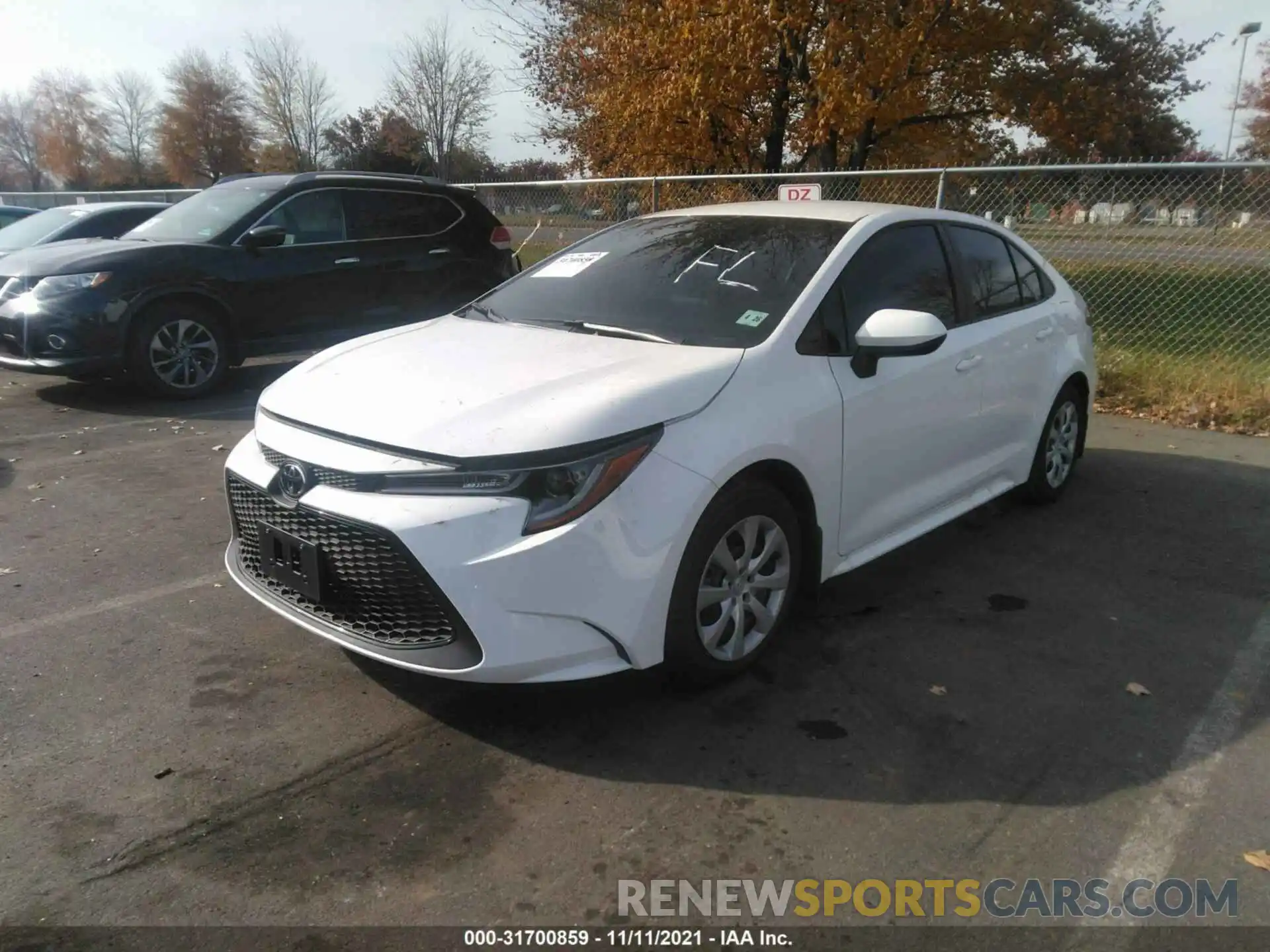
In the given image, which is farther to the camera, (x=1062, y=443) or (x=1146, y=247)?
(x=1146, y=247)

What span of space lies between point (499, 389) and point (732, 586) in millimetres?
1004

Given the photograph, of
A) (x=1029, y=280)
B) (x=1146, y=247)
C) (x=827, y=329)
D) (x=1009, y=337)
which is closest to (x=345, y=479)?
(x=827, y=329)

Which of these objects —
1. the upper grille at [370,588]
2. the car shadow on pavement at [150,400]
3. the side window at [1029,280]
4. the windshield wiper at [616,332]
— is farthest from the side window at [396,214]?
the upper grille at [370,588]

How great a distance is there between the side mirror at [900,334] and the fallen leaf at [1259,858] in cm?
186

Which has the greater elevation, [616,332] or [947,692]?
[616,332]

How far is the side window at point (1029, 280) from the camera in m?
5.09

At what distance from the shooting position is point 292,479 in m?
3.10

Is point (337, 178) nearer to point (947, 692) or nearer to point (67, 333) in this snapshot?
point (67, 333)

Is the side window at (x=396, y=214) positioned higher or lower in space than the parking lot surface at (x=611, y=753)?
higher

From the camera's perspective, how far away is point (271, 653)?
3.68 metres

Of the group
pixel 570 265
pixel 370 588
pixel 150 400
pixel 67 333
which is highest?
pixel 570 265

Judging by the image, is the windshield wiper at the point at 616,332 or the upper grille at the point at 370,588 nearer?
the upper grille at the point at 370,588

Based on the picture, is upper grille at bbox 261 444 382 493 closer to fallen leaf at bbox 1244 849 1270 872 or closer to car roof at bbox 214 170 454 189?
fallen leaf at bbox 1244 849 1270 872

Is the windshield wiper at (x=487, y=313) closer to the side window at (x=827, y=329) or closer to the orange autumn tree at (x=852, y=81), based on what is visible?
the side window at (x=827, y=329)
